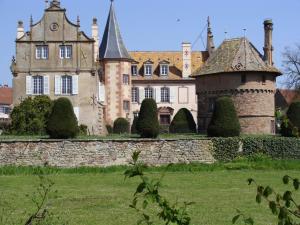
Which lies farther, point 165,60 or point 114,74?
point 165,60

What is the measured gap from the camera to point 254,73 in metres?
37.1

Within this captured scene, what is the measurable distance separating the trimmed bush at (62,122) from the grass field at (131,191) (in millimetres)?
3355

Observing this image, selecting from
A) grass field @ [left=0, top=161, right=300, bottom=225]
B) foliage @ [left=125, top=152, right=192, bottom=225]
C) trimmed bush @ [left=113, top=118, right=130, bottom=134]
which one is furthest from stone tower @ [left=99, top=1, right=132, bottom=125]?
foliage @ [left=125, top=152, right=192, bottom=225]

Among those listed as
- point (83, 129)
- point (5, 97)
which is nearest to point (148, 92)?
point (83, 129)

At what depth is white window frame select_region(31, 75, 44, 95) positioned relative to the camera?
1652 inches

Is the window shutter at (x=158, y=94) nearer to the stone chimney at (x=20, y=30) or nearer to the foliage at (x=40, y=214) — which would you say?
the stone chimney at (x=20, y=30)

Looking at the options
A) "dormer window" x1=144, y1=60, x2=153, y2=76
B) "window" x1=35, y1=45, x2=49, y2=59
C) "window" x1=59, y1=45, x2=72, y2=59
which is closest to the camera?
"window" x1=35, y1=45, x2=49, y2=59

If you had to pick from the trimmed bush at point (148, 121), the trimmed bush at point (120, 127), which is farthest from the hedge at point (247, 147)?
the trimmed bush at point (120, 127)

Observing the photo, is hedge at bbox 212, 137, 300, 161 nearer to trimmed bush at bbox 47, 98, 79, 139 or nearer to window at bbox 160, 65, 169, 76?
trimmed bush at bbox 47, 98, 79, 139

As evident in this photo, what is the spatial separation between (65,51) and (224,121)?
59.5 feet

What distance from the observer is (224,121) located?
27328 millimetres

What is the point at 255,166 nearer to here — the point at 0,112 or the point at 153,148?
the point at 153,148

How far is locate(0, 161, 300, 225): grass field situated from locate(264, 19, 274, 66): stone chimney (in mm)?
17068

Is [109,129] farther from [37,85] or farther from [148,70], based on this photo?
[148,70]
